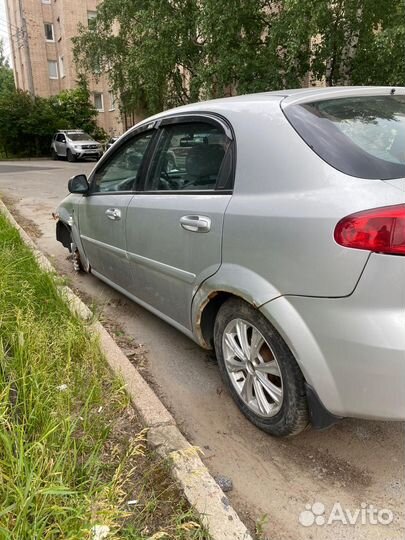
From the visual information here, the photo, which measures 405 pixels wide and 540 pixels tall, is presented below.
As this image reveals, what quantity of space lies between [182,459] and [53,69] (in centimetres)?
3868

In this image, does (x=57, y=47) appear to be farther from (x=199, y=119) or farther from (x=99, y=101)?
(x=199, y=119)

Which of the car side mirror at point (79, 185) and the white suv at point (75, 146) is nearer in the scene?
→ the car side mirror at point (79, 185)

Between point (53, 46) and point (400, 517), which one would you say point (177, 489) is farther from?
point (53, 46)

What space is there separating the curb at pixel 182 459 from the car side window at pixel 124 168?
1.25m

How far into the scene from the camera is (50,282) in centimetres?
376

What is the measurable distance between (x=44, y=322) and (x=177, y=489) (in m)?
1.72

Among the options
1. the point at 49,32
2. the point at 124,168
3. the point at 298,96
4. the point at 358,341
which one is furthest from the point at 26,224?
the point at 49,32

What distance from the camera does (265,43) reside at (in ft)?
37.6

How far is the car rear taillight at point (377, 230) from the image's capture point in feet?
5.48

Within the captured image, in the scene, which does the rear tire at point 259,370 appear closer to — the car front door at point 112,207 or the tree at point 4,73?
the car front door at point 112,207

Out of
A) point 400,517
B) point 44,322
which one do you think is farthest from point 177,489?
point 44,322

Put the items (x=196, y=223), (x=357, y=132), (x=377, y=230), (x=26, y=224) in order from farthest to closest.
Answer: (x=26, y=224), (x=196, y=223), (x=357, y=132), (x=377, y=230)

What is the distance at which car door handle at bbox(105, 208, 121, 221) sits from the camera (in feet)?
11.2

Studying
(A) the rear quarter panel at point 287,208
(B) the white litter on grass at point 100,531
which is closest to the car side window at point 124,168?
(A) the rear quarter panel at point 287,208
